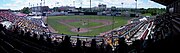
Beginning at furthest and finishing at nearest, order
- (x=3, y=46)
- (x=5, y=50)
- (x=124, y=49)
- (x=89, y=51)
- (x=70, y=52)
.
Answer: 1. (x=3, y=46)
2. (x=5, y=50)
3. (x=70, y=52)
4. (x=89, y=51)
5. (x=124, y=49)

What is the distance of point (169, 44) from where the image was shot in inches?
291

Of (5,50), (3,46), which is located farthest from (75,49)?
(3,46)

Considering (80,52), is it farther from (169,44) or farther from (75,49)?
(169,44)

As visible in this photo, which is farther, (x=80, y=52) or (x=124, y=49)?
(x=80, y=52)

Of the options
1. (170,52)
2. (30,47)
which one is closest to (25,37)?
(30,47)

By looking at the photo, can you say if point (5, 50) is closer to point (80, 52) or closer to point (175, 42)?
point (80, 52)

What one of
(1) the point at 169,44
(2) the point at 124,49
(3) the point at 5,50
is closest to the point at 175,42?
(1) the point at 169,44

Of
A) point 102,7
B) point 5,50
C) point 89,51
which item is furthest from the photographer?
point 102,7

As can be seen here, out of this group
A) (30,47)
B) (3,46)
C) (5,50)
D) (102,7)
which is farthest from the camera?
(102,7)

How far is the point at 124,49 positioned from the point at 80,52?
120 centimetres

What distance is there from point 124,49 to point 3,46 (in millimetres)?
5671

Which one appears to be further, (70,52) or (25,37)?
(25,37)

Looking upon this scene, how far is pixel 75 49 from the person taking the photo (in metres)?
6.57

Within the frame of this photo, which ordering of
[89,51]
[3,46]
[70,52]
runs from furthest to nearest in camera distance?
[3,46] → [70,52] → [89,51]
